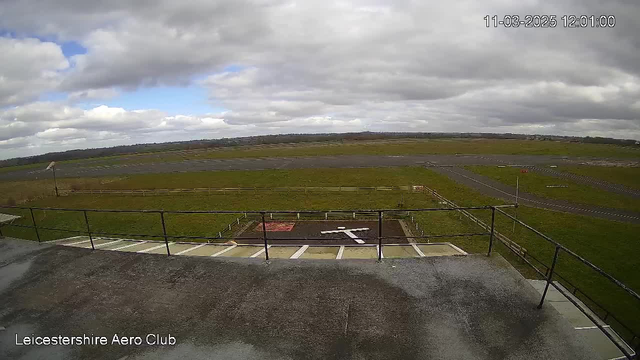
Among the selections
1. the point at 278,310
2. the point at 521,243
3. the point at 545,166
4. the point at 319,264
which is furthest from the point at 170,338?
the point at 545,166

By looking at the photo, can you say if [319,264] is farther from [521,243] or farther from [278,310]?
[521,243]

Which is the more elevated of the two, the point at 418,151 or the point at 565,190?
the point at 418,151

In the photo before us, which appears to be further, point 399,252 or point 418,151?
point 418,151

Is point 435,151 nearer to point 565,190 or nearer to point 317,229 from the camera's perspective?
point 565,190

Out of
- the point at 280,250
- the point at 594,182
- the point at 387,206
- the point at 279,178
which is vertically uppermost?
the point at 280,250

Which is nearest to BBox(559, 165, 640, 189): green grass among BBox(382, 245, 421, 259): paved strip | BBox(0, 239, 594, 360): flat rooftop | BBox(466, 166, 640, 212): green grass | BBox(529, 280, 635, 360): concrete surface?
BBox(466, 166, 640, 212): green grass

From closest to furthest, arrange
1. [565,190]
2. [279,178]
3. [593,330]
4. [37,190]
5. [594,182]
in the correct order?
[593,330] → [565,190] → [594,182] → [37,190] → [279,178]

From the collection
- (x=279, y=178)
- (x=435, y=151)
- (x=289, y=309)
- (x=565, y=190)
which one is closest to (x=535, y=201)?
(x=565, y=190)

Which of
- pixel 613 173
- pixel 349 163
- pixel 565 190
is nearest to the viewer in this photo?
pixel 565 190
